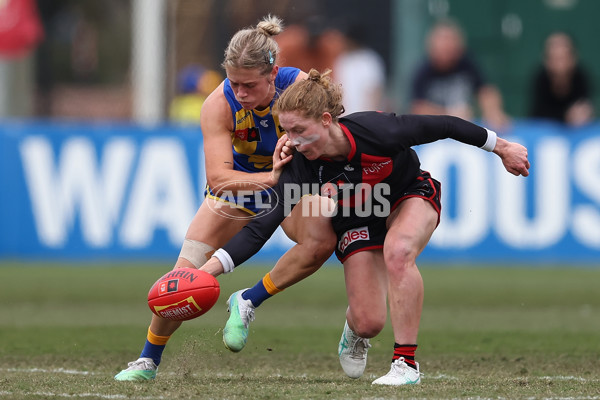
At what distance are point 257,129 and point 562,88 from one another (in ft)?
26.7

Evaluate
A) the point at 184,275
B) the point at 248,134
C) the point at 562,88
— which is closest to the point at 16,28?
the point at 562,88

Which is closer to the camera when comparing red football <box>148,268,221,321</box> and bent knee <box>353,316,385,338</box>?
red football <box>148,268,221,321</box>

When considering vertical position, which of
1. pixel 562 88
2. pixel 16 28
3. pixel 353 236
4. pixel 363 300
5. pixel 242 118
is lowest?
pixel 363 300

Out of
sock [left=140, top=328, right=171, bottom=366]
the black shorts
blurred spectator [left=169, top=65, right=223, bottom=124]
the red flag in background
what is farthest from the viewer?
blurred spectator [left=169, top=65, right=223, bottom=124]

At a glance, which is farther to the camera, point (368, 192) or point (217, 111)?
point (217, 111)

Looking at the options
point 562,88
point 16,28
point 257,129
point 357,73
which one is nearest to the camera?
point 257,129

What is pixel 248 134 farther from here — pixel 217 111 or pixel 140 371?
pixel 140 371

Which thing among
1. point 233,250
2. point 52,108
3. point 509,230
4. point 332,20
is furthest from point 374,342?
point 52,108

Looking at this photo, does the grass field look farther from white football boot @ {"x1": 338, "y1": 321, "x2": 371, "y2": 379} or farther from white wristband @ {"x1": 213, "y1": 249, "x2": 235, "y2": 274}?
white wristband @ {"x1": 213, "y1": 249, "x2": 235, "y2": 274}

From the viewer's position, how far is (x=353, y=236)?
22.9 feet

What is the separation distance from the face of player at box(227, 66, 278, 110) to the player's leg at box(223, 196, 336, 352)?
2.24 feet

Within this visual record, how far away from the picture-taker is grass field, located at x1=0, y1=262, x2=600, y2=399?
246 inches

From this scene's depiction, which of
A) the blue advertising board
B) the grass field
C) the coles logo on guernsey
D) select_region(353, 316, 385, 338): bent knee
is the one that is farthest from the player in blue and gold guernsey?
the blue advertising board

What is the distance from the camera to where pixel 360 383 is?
6590 mm
